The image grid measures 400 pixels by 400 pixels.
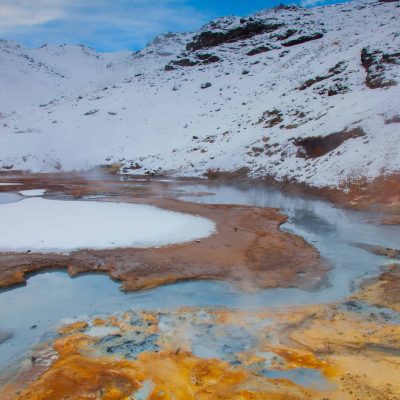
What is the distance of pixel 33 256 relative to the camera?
10.3 m

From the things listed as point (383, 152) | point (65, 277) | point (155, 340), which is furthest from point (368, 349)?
point (383, 152)

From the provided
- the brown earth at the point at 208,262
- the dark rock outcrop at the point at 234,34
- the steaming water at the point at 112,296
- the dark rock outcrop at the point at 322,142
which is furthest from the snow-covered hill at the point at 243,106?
the steaming water at the point at 112,296

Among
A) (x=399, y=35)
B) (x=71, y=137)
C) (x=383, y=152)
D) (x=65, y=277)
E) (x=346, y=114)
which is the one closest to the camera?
(x=65, y=277)

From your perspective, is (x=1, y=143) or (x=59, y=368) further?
(x=1, y=143)

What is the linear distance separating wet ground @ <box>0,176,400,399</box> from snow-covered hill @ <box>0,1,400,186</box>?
46.6ft

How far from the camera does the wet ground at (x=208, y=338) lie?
5055 millimetres

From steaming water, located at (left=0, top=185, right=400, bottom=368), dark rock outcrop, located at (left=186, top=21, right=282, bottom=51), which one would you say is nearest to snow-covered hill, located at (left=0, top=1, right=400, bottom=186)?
dark rock outcrop, located at (left=186, top=21, right=282, bottom=51)

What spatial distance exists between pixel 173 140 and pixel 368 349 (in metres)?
35.7

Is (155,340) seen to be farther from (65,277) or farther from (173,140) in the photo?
(173,140)

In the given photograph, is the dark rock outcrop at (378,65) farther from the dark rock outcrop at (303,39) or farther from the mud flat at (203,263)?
the dark rock outcrop at (303,39)

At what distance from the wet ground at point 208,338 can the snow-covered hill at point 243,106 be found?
1421 centimetres

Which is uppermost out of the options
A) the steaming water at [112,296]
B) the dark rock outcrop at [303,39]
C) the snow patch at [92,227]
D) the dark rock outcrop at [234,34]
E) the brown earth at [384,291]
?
the dark rock outcrop at [234,34]

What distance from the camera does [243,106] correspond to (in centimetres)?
4150

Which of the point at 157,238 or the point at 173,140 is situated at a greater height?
the point at 173,140
